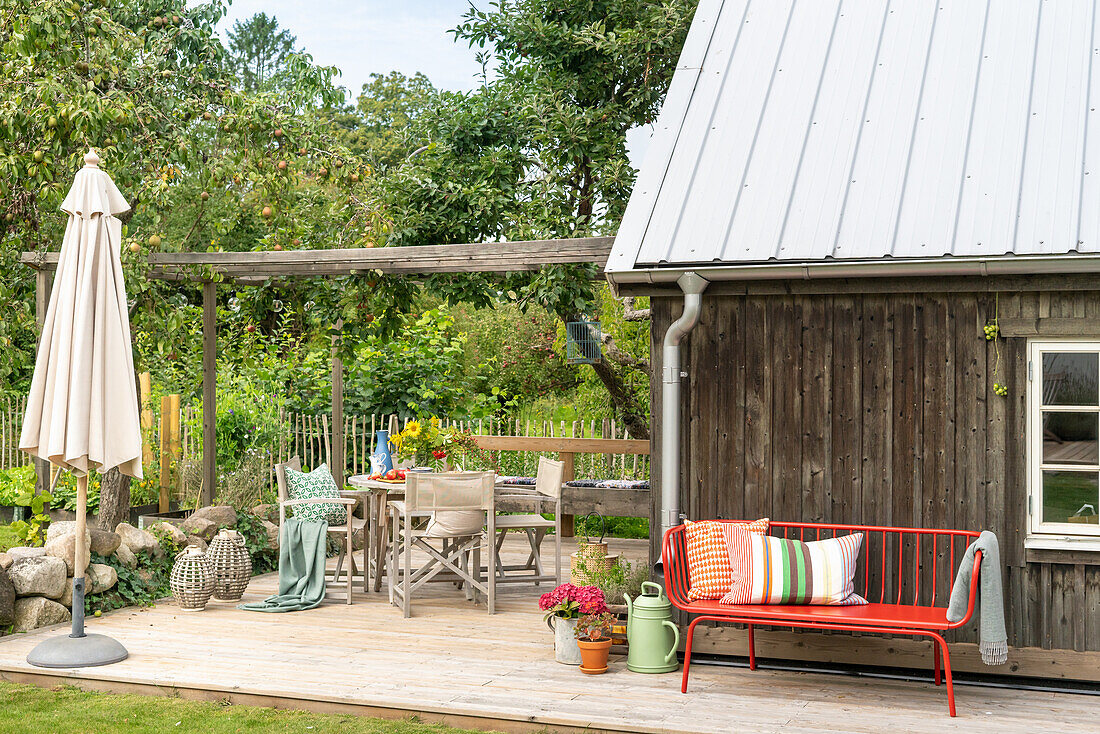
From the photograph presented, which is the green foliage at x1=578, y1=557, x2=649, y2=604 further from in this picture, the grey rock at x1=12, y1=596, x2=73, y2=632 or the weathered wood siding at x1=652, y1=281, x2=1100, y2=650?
the grey rock at x1=12, y1=596, x2=73, y2=632

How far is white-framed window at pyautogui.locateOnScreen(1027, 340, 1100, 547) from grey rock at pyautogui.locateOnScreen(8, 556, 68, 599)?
19.6ft

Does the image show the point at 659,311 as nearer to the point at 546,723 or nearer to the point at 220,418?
the point at 546,723

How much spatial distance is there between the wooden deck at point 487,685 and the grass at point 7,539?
2.90 m

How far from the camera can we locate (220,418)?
38.6ft

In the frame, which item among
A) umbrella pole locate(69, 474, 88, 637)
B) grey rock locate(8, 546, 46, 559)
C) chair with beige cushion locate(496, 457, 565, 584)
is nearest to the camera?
umbrella pole locate(69, 474, 88, 637)

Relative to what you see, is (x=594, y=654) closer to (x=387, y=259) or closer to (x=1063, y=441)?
(x=1063, y=441)

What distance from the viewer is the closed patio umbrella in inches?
236

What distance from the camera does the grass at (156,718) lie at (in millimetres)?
4961

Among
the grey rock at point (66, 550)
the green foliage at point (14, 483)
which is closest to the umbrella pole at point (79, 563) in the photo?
the grey rock at point (66, 550)

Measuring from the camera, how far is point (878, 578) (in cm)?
596

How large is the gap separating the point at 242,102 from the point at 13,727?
5.70 metres

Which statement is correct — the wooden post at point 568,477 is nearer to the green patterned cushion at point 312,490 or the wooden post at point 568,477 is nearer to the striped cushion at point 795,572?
the green patterned cushion at point 312,490

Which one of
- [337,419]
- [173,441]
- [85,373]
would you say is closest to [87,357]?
[85,373]

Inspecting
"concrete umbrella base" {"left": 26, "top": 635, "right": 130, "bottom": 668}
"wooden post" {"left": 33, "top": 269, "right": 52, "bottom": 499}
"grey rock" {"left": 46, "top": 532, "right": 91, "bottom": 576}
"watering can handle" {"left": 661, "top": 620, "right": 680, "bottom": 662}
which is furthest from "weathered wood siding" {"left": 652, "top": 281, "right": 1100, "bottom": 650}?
"wooden post" {"left": 33, "top": 269, "right": 52, "bottom": 499}
